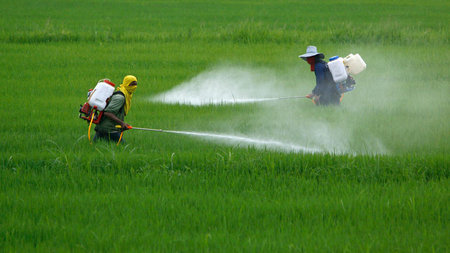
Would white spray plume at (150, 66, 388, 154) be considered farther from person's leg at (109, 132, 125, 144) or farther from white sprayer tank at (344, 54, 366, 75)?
person's leg at (109, 132, 125, 144)

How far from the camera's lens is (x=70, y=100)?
9984mm

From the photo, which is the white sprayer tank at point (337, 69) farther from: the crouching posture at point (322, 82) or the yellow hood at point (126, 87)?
the yellow hood at point (126, 87)

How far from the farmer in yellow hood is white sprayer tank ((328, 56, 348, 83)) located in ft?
11.8

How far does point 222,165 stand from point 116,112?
5.85 ft

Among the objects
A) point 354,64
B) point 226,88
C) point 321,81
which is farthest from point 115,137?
point 226,88

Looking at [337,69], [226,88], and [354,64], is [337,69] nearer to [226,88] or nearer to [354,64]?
[354,64]

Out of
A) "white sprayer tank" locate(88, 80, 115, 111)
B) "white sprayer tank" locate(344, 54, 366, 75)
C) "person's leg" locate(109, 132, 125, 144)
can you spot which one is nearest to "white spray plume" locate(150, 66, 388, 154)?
"white sprayer tank" locate(344, 54, 366, 75)

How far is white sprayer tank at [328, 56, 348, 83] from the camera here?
8.83 meters

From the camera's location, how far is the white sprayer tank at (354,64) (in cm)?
909

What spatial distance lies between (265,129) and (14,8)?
22.1 metres

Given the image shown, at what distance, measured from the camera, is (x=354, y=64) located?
9125 millimetres

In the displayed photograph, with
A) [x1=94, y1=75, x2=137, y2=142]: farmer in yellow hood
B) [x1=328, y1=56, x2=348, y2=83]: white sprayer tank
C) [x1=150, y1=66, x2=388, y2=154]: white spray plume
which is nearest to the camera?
[x1=94, y1=75, x2=137, y2=142]: farmer in yellow hood

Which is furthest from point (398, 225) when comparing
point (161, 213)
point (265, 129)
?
point (265, 129)

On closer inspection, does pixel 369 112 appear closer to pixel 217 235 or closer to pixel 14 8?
pixel 217 235
